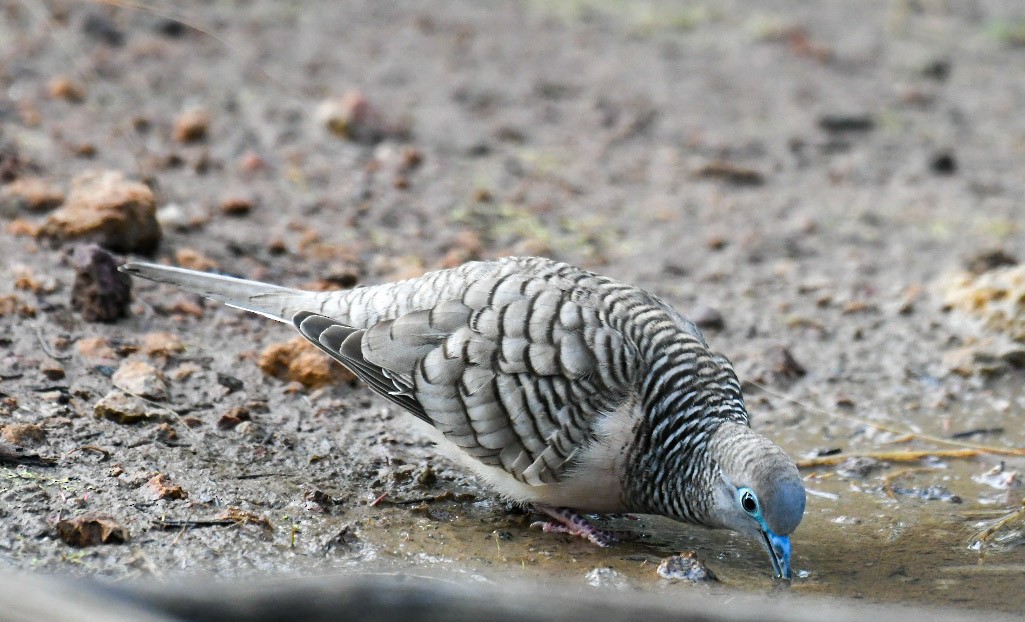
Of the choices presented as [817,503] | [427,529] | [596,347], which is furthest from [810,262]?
[427,529]

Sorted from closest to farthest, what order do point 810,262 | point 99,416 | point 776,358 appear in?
1. point 99,416
2. point 776,358
3. point 810,262

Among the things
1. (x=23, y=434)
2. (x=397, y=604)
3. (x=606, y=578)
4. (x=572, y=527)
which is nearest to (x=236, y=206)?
(x=23, y=434)

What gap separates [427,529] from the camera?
14.2 ft

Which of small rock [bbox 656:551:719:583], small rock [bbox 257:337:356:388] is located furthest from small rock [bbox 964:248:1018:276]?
small rock [bbox 257:337:356:388]

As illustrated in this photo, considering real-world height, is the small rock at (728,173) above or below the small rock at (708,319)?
above

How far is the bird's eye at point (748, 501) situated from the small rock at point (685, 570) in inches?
9.7

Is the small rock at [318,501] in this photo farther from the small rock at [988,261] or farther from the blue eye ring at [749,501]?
the small rock at [988,261]

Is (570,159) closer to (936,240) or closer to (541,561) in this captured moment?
(936,240)

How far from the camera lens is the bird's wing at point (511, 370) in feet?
14.1

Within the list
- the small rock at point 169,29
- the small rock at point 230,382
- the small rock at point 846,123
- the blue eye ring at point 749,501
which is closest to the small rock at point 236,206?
the small rock at point 230,382

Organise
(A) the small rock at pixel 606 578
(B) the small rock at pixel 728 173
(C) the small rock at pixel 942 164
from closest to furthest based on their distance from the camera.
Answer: (A) the small rock at pixel 606 578, (B) the small rock at pixel 728 173, (C) the small rock at pixel 942 164

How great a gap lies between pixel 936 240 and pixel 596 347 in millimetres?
3996

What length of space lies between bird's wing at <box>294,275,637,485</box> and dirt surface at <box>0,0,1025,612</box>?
35 cm

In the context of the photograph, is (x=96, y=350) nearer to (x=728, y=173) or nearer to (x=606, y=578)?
(x=606, y=578)
